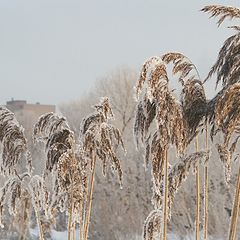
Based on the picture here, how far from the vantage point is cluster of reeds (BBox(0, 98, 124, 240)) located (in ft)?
11.8

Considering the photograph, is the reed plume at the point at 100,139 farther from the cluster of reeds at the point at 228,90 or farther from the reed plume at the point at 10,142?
the cluster of reeds at the point at 228,90

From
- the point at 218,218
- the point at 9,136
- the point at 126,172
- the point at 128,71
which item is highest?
the point at 128,71

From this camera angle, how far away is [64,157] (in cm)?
349

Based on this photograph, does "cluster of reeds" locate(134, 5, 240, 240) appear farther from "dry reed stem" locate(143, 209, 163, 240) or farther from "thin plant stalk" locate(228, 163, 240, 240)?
"dry reed stem" locate(143, 209, 163, 240)

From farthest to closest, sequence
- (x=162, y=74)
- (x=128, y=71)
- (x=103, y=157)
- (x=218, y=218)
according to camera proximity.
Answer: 1. (x=128, y=71)
2. (x=218, y=218)
3. (x=103, y=157)
4. (x=162, y=74)

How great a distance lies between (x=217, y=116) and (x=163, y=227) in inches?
28.7

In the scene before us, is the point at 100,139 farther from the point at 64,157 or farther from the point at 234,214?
the point at 234,214

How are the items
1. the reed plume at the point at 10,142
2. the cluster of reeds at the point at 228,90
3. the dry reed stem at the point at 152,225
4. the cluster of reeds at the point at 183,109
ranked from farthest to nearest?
the reed plume at the point at 10,142 → the dry reed stem at the point at 152,225 → the cluster of reeds at the point at 183,109 → the cluster of reeds at the point at 228,90

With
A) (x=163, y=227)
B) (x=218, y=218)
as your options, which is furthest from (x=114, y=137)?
(x=218, y=218)

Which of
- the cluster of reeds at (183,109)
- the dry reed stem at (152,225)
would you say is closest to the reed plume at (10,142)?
the dry reed stem at (152,225)

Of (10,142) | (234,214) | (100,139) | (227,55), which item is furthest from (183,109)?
(10,142)

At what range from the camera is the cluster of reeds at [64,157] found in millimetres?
3586

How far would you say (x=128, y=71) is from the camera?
3141 centimetres

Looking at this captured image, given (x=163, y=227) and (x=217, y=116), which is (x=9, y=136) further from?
(x=217, y=116)
